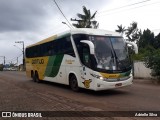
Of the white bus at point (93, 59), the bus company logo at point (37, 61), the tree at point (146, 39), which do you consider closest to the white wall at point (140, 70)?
the bus company logo at point (37, 61)

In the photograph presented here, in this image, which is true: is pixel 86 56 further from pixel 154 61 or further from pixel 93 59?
pixel 154 61

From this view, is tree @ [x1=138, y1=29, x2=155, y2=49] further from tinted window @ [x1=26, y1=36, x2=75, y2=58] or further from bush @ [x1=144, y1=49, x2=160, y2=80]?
tinted window @ [x1=26, y1=36, x2=75, y2=58]

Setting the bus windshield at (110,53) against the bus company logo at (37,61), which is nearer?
the bus windshield at (110,53)

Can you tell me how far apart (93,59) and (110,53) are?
2.97 ft

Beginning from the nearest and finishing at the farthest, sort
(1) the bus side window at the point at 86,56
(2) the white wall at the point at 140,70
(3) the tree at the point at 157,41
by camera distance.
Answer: (1) the bus side window at the point at 86,56 < (2) the white wall at the point at 140,70 < (3) the tree at the point at 157,41

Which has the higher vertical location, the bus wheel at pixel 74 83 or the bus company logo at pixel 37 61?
the bus company logo at pixel 37 61

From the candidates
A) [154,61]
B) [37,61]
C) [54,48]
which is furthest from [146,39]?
[54,48]

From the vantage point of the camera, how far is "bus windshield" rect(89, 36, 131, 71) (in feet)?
42.4

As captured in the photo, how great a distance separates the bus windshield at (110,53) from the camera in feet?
42.4

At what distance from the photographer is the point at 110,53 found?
13164 millimetres

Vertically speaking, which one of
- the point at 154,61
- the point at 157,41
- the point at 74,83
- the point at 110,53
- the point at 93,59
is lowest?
the point at 74,83

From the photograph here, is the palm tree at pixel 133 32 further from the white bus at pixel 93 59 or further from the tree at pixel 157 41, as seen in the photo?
the white bus at pixel 93 59

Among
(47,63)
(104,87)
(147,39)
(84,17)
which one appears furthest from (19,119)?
(147,39)

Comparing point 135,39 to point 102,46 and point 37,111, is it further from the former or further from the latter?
point 37,111
